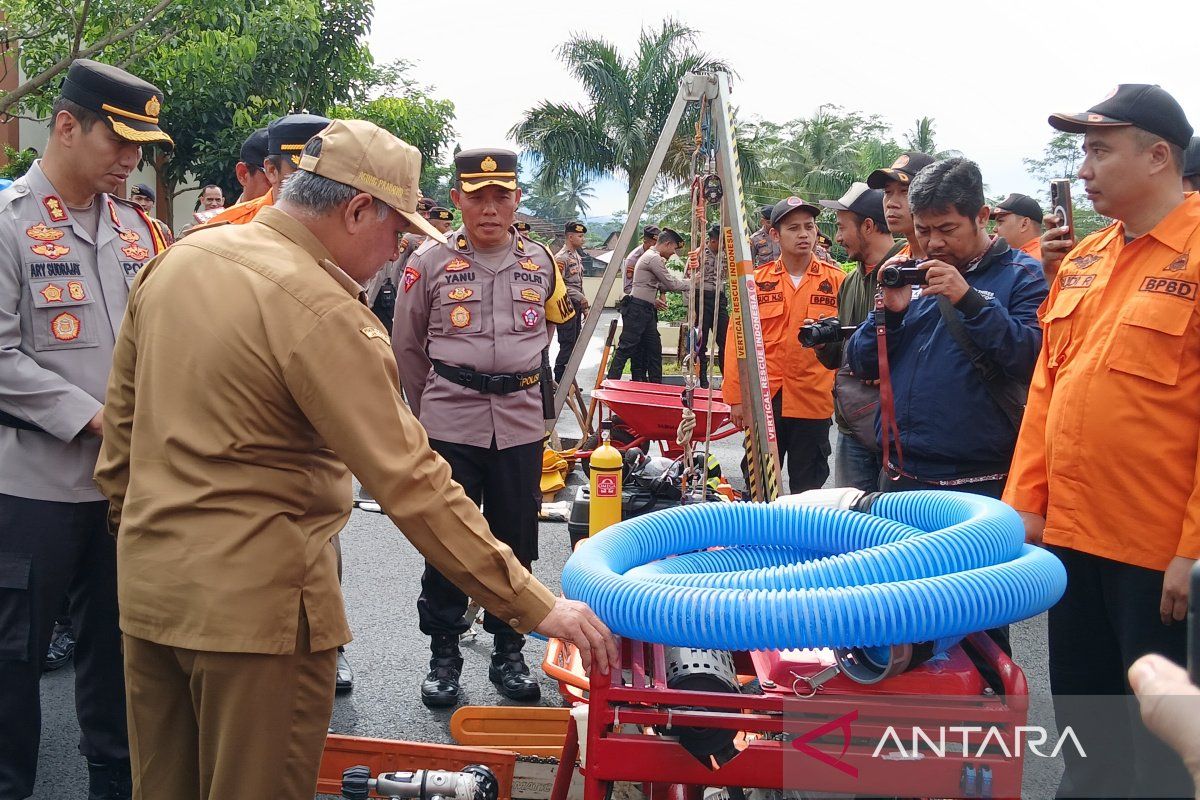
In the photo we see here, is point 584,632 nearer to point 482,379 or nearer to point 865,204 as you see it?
point 482,379

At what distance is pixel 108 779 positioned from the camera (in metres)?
3.08

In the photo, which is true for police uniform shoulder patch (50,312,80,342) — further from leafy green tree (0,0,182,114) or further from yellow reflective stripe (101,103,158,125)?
leafy green tree (0,0,182,114)

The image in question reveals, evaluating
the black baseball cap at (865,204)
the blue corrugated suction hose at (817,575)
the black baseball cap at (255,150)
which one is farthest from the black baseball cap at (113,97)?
the black baseball cap at (865,204)

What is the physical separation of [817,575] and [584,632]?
1.60ft

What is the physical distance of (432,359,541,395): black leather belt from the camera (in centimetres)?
396

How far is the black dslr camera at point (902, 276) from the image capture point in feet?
10.2

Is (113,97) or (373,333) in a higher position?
(113,97)

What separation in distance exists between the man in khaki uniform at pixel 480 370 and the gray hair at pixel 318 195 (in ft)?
6.28

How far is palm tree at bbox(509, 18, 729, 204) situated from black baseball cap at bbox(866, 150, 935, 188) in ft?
77.3

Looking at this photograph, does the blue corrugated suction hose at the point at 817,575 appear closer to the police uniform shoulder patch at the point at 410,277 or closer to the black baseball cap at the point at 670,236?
the police uniform shoulder patch at the point at 410,277

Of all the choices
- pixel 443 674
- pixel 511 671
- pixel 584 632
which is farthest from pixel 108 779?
pixel 584 632

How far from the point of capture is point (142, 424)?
6.53 ft

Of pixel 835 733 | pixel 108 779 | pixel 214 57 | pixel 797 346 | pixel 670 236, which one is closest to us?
pixel 835 733

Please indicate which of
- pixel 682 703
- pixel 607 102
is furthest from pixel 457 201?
pixel 607 102
